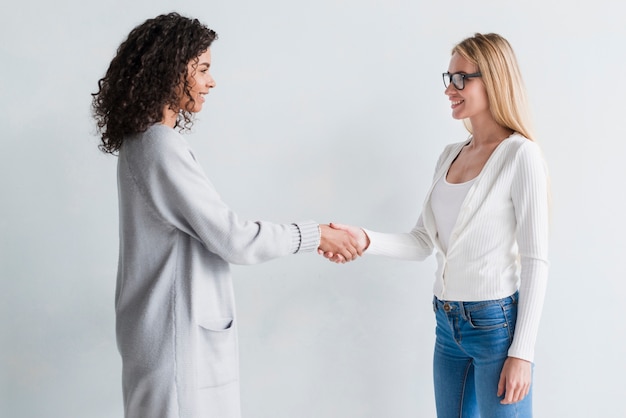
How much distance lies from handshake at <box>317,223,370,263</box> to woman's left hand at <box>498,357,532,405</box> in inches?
23.2

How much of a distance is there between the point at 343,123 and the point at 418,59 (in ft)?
1.15

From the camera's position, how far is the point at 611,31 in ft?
7.52

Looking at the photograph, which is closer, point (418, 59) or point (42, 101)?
point (42, 101)

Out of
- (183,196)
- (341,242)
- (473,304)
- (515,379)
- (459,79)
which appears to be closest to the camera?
(183,196)

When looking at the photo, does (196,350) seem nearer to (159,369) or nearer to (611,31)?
(159,369)

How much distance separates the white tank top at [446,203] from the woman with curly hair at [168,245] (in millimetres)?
550

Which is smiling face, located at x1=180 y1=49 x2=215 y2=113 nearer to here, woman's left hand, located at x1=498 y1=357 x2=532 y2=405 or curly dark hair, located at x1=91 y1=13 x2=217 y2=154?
curly dark hair, located at x1=91 y1=13 x2=217 y2=154

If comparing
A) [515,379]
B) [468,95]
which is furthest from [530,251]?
[468,95]

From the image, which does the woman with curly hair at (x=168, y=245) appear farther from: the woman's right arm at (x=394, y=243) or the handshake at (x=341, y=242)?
the woman's right arm at (x=394, y=243)

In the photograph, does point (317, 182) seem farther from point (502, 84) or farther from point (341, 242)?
point (502, 84)

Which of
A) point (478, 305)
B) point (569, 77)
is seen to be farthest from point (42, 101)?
point (569, 77)

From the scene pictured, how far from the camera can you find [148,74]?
1.54m

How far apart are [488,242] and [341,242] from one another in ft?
1.50

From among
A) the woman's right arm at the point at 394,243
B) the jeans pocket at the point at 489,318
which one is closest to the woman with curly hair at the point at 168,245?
the woman's right arm at the point at 394,243
